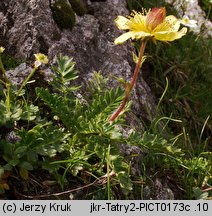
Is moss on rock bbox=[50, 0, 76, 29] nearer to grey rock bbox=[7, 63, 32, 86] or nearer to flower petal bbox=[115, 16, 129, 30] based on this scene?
grey rock bbox=[7, 63, 32, 86]

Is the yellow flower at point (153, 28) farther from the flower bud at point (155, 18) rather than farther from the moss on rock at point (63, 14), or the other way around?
the moss on rock at point (63, 14)

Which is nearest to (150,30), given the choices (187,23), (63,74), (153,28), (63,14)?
(153,28)

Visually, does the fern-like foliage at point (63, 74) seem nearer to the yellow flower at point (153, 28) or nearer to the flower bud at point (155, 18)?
the yellow flower at point (153, 28)

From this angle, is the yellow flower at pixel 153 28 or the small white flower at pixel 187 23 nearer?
the yellow flower at pixel 153 28

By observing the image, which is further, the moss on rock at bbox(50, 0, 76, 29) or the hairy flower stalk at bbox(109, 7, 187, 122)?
the moss on rock at bbox(50, 0, 76, 29)

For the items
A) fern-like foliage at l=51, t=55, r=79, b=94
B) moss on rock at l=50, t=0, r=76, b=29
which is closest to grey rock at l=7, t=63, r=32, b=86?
fern-like foliage at l=51, t=55, r=79, b=94

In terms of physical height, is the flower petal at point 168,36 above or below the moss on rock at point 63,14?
below

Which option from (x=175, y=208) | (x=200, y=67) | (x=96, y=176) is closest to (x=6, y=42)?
(x=96, y=176)

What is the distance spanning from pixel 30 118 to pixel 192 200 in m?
0.88

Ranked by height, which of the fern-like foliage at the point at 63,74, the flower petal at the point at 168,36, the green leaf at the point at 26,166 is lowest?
the green leaf at the point at 26,166

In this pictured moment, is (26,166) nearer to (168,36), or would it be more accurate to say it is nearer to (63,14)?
(168,36)

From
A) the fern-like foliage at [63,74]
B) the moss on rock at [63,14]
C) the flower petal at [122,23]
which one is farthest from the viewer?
the moss on rock at [63,14]

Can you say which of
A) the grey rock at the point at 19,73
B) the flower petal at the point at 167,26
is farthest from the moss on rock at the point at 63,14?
the flower petal at the point at 167,26

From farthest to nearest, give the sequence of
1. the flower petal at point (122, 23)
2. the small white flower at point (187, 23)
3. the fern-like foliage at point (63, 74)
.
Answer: the small white flower at point (187, 23) < the fern-like foliage at point (63, 74) < the flower petal at point (122, 23)
